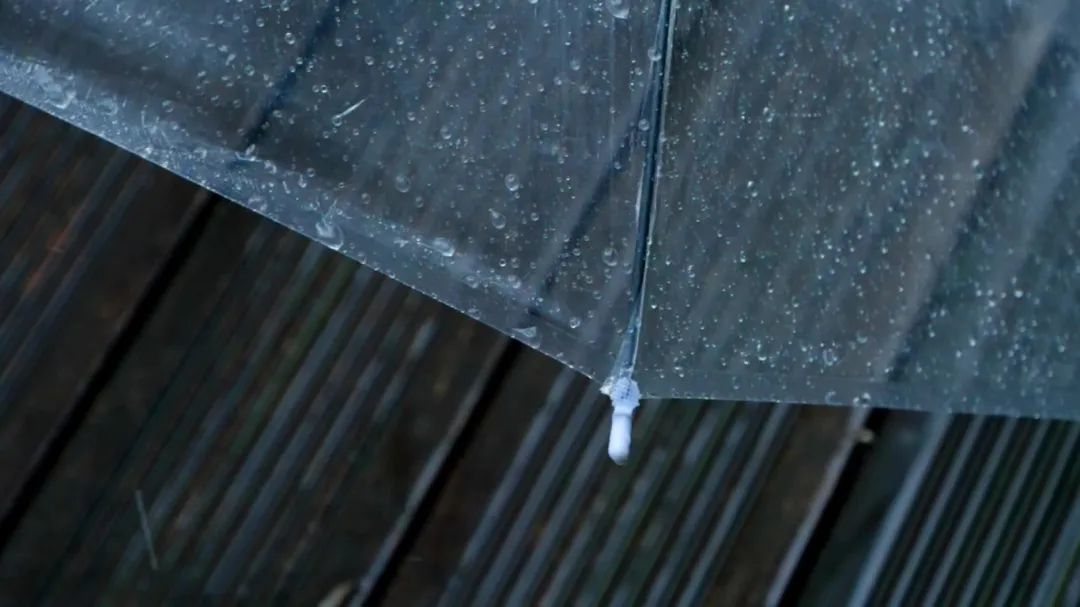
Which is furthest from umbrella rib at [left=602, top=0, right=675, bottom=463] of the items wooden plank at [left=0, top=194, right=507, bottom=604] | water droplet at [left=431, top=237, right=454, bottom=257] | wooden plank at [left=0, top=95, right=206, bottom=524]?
wooden plank at [left=0, top=95, right=206, bottom=524]

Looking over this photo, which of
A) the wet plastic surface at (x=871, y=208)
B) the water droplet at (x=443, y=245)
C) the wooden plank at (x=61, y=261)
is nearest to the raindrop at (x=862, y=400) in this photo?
the wet plastic surface at (x=871, y=208)

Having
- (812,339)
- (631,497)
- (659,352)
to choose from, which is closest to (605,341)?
(659,352)

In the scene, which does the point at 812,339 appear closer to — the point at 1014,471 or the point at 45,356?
the point at 1014,471

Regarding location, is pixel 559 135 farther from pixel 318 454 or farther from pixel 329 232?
pixel 318 454

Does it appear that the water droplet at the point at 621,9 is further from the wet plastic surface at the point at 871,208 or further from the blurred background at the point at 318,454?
the blurred background at the point at 318,454

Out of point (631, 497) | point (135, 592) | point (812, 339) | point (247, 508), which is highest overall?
point (812, 339)
